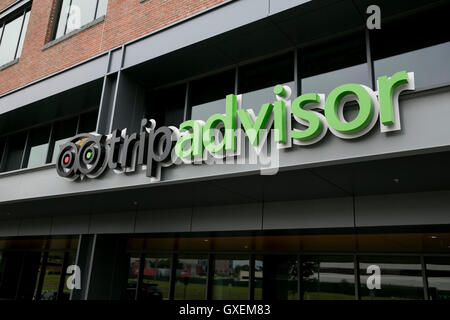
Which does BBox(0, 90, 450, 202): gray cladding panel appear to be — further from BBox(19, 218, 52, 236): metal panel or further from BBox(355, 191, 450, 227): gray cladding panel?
BBox(19, 218, 52, 236): metal panel

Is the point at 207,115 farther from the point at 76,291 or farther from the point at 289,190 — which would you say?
the point at 76,291

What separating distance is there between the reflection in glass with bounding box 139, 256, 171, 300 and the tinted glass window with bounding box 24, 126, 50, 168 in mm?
5514

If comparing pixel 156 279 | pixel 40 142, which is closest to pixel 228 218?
pixel 156 279

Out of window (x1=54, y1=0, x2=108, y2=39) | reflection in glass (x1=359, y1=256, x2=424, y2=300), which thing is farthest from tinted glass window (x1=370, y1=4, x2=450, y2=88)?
window (x1=54, y1=0, x2=108, y2=39)

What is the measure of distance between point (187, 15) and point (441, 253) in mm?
8969

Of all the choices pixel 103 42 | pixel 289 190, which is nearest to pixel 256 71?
pixel 289 190

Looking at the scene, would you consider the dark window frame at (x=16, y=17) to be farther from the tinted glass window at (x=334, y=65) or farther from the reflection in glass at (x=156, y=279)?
the tinted glass window at (x=334, y=65)

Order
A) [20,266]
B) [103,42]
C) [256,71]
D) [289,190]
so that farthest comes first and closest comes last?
[20,266] → [103,42] → [256,71] → [289,190]

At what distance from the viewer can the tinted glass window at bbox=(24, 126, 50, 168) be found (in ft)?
49.1

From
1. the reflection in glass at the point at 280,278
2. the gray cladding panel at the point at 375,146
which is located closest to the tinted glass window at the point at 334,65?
the gray cladding panel at the point at 375,146

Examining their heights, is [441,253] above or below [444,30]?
below

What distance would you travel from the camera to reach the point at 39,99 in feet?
44.6

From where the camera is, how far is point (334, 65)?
29.3 feet

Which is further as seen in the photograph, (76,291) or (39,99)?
(39,99)
